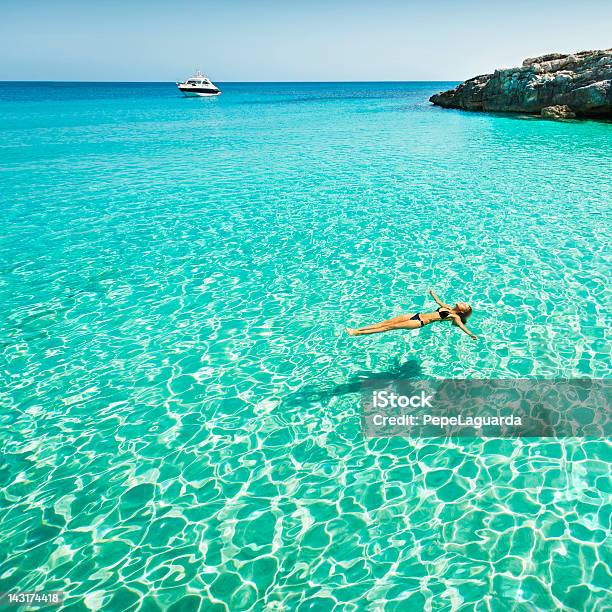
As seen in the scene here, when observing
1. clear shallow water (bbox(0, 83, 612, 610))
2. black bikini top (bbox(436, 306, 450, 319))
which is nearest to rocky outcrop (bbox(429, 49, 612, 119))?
clear shallow water (bbox(0, 83, 612, 610))

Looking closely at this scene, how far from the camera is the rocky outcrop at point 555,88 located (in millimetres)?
38438

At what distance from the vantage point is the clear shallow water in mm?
4770

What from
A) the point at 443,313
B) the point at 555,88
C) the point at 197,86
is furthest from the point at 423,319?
the point at 197,86

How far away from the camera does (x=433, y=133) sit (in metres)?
34.8

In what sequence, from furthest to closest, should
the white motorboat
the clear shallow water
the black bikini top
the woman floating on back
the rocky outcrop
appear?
the white motorboat
the rocky outcrop
the black bikini top
the woman floating on back
the clear shallow water

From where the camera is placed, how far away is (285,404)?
709 cm

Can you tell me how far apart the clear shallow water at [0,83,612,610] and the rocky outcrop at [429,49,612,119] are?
2855 centimetres

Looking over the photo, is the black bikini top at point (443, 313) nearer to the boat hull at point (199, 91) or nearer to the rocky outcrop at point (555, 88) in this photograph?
the rocky outcrop at point (555, 88)

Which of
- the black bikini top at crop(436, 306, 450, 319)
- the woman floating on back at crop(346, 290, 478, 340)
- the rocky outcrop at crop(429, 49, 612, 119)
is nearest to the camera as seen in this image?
the woman floating on back at crop(346, 290, 478, 340)

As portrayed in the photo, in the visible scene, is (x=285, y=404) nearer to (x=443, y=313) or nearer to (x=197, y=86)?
(x=443, y=313)

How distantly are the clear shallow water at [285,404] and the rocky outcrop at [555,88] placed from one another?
28.5 meters

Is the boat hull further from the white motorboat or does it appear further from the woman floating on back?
the woman floating on back

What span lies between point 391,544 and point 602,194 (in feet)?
56.1

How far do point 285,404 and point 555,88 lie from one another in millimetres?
47368
